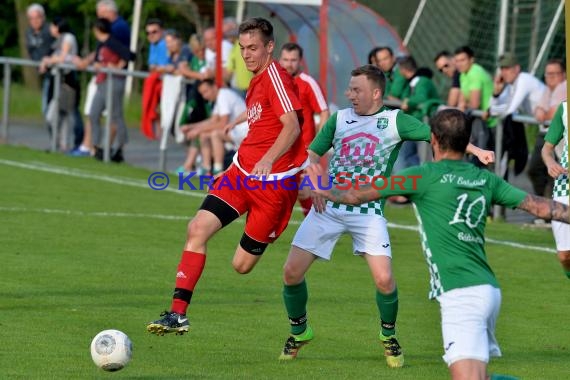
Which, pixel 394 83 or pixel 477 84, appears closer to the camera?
pixel 477 84

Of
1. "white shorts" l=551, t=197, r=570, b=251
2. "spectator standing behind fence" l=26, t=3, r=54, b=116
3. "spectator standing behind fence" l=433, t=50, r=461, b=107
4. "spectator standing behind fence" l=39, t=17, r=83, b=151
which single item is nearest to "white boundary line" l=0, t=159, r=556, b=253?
"spectator standing behind fence" l=39, t=17, r=83, b=151

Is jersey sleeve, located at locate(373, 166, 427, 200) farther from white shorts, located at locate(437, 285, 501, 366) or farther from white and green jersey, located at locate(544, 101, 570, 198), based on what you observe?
white and green jersey, located at locate(544, 101, 570, 198)

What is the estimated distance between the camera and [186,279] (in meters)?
9.23

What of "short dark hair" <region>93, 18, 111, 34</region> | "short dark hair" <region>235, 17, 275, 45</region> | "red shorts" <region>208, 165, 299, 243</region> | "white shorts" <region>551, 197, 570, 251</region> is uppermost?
"short dark hair" <region>235, 17, 275, 45</region>

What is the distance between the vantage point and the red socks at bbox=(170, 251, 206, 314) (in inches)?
359

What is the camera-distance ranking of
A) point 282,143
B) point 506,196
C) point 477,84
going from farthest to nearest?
point 477,84 → point 282,143 → point 506,196

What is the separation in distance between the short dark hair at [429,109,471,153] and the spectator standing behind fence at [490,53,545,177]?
983 cm

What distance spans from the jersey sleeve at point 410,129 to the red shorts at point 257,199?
2.82 feet

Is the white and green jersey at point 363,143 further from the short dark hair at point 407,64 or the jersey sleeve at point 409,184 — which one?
the short dark hair at point 407,64

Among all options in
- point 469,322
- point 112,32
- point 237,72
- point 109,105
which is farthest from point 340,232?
point 112,32

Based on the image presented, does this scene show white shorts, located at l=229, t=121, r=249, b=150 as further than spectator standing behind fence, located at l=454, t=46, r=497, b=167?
Yes

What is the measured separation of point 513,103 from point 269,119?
777 centimetres

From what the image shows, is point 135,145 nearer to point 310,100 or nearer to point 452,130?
point 310,100

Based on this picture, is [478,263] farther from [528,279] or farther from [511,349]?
[528,279]
